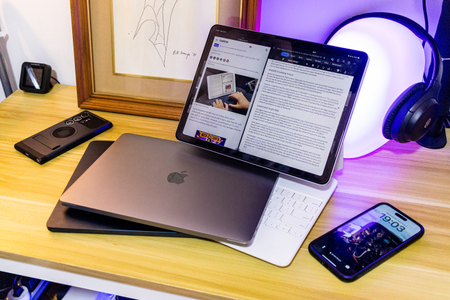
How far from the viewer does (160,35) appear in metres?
0.82

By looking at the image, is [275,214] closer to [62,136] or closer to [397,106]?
[397,106]

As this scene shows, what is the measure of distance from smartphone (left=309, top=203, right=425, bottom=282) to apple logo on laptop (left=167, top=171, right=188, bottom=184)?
26cm

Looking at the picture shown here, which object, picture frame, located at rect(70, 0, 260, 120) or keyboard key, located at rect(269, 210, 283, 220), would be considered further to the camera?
picture frame, located at rect(70, 0, 260, 120)

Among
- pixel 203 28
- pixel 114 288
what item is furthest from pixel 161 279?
pixel 203 28

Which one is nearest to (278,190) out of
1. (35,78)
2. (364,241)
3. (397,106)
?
(364,241)

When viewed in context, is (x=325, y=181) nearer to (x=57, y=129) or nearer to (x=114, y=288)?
(x=114, y=288)

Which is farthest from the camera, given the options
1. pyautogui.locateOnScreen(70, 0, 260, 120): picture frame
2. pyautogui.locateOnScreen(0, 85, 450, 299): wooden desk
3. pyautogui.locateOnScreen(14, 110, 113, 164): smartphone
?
pyautogui.locateOnScreen(70, 0, 260, 120): picture frame

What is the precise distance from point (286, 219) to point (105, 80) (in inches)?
24.7

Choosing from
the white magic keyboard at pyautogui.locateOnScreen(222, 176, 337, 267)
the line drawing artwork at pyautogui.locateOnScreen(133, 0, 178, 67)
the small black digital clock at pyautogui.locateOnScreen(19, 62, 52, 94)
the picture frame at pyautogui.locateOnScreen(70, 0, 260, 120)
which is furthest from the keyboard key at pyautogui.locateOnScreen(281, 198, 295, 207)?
the small black digital clock at pyautogui.locateOnScreen(19, 62, 52, 94)

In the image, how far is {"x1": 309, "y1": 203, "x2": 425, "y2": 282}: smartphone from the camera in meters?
0.49

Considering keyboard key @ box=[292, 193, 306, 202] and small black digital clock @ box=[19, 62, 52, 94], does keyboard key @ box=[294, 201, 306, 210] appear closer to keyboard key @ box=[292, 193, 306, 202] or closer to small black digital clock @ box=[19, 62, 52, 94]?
keyboard key @ box=[292, 193, 306, 202]

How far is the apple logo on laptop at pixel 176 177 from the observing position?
1.95 ft

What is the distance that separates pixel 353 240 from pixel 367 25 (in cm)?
42

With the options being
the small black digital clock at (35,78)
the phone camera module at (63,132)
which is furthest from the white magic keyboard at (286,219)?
the small black digital clock at (35,78)
